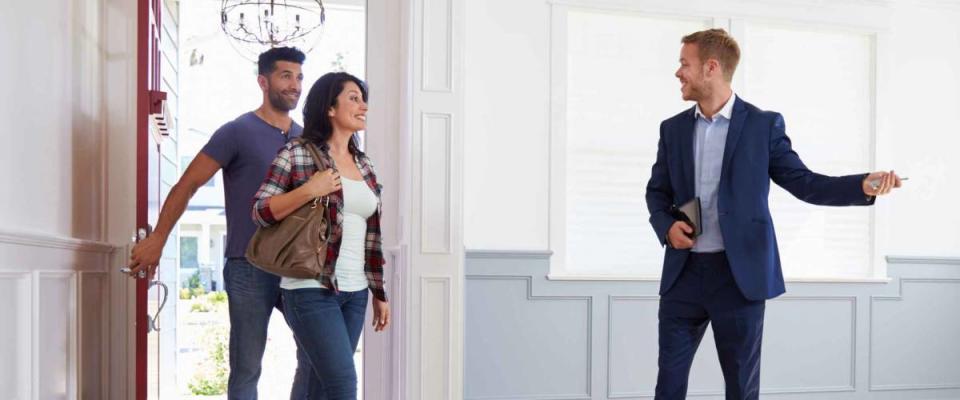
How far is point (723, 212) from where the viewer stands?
2439mm

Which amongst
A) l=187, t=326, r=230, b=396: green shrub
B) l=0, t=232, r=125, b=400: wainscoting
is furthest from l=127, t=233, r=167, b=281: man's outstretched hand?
l=187, t=326, r=230, b=396: green shrub

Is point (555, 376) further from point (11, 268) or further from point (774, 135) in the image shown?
point (11, 268)

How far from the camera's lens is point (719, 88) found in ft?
→ 8.31

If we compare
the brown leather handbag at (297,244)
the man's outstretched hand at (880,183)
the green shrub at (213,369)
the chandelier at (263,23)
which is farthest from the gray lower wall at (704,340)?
the green shrub at (213,369)

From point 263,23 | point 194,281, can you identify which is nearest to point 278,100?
point 263,23

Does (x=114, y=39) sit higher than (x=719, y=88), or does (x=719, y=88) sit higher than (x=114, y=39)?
(x=114, y=39)

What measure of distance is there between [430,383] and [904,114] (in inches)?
123

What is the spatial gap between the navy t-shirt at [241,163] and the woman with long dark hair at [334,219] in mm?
315

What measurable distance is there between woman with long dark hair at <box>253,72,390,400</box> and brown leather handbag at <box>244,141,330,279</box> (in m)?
0.02

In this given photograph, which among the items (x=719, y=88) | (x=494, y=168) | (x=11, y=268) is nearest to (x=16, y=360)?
(x=11, y=268)

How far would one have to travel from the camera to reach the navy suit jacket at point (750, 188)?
2408mm

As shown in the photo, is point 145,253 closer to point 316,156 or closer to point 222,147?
point 222,147

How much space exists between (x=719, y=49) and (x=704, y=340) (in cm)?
232

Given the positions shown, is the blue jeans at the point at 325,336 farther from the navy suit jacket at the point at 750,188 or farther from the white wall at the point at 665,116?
the white wall at the point at 665,116
